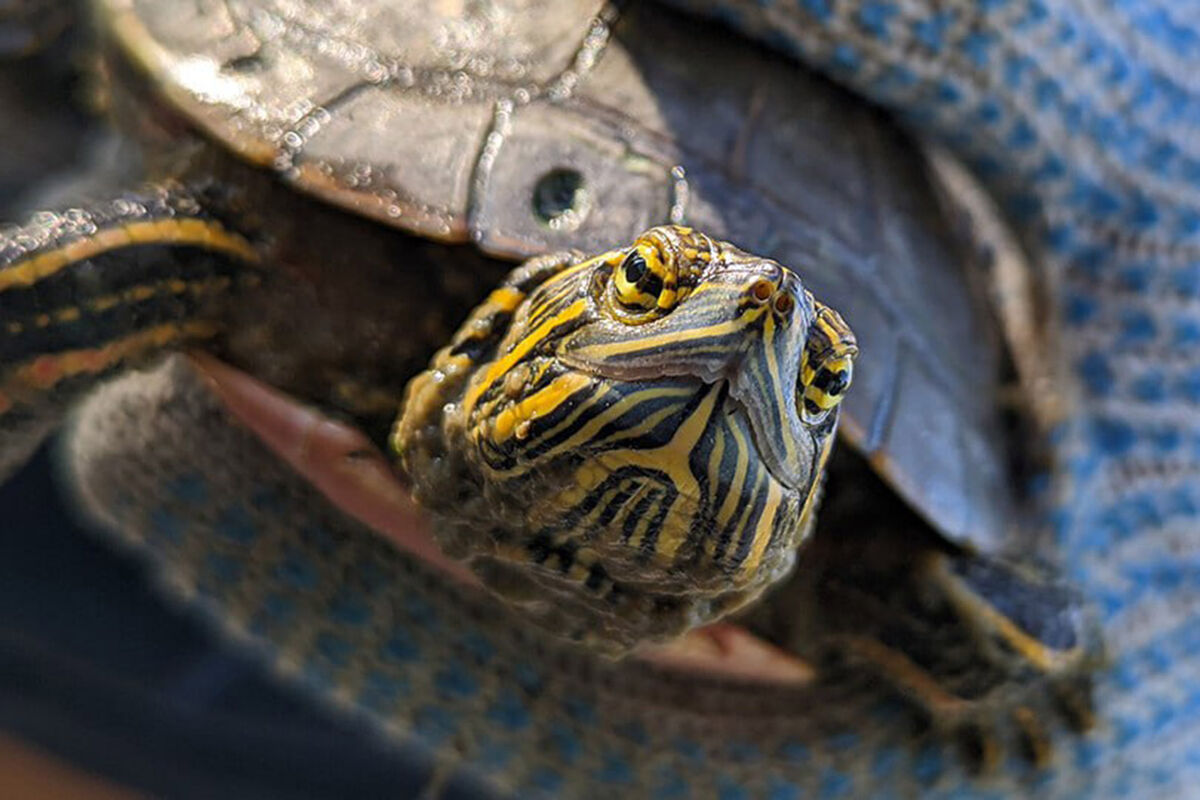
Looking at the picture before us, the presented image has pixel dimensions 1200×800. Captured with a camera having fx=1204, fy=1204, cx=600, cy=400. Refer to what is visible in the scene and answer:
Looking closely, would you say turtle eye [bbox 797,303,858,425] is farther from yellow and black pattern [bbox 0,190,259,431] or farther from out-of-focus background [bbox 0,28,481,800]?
out-of-focus background [bbox 0,28,481,800]

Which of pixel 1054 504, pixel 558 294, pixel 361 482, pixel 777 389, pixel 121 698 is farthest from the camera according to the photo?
pixel 121 698

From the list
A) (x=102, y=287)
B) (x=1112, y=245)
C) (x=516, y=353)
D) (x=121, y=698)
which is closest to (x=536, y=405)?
(x=516, y=353)

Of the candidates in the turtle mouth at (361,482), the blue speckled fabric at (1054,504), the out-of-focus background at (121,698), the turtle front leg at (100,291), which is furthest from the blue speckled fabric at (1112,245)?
the out-of-focus background at (121,698)

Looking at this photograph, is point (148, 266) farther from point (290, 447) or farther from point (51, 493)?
point (51, 493)

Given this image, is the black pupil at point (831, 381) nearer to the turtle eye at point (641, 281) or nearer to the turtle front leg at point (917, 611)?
the turtle eye at point (641, 281)

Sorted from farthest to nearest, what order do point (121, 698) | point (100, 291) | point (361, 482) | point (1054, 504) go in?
point (121, 698) → point (1054, 504) → point (361, 482) → point (100, 291)

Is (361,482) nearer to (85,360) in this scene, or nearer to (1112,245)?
(85,360)

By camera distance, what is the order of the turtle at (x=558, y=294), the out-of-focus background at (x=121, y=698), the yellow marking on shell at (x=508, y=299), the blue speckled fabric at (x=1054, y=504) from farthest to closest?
the out-of-focus background at (x=121, y=698)
the blue speckled fabric at (x=1054, y=504)
the yellow marking on shell at (x=508, y=299)
the turtle at (x=558, y=294)

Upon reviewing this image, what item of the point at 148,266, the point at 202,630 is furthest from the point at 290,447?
the point at 202,630
